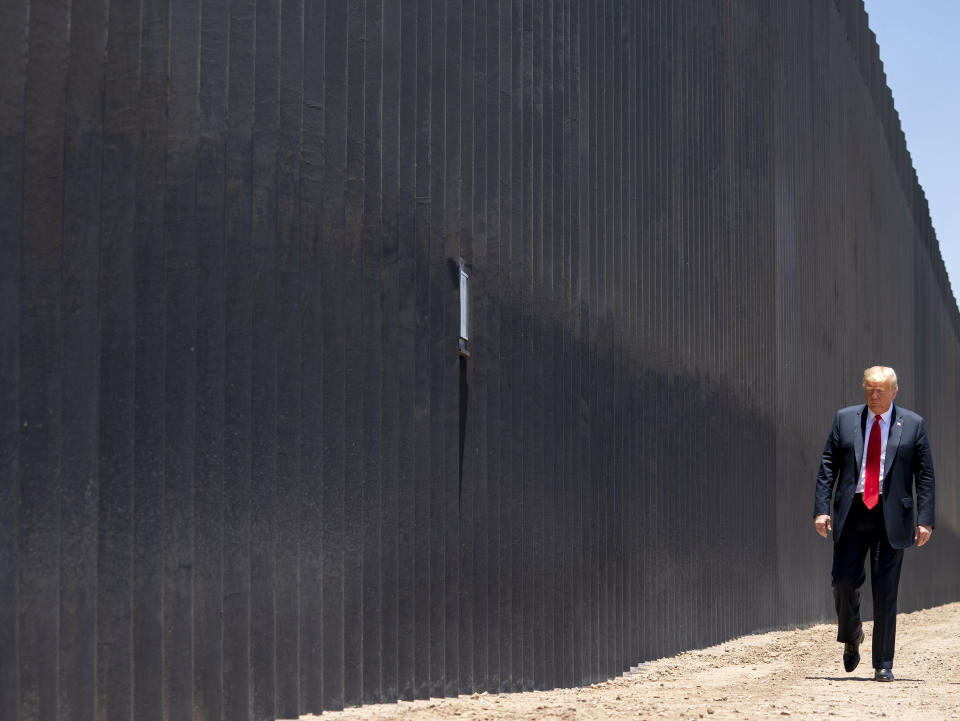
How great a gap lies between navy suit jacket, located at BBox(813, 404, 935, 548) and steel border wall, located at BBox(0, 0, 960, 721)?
1549mm

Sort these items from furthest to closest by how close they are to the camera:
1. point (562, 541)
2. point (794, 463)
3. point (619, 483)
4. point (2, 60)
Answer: point (794, 463)
point (619, 483)
point (562, 541)
point (2, 60)

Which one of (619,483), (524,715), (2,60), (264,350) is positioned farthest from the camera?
(619,483)

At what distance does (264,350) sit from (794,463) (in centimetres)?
1179

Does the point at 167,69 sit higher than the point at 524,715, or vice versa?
the point at 167,69

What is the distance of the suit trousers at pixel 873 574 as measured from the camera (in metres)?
8.80

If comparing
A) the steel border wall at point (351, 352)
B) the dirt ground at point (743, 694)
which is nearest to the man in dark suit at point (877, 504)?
the dirt ground at point (743, 694)

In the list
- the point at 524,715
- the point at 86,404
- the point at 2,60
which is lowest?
the point at 524,715

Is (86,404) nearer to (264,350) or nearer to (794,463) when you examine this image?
(264,350)

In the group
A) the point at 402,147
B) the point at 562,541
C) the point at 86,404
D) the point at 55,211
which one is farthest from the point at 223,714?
the point at 562,541

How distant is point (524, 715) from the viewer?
6.83m

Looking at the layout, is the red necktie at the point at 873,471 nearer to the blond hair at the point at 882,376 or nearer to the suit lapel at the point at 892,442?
the suit lapel at the point at 892,442

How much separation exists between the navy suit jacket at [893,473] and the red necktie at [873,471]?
0.05 m

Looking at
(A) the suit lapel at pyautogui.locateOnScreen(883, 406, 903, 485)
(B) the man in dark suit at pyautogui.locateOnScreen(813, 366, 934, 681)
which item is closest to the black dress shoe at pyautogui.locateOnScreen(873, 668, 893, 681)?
(B) the man in dark suit at pyautogui.locateOnScreen(813, 366, 934, 681)

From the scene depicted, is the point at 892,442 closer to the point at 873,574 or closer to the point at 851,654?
the point at 873,574
